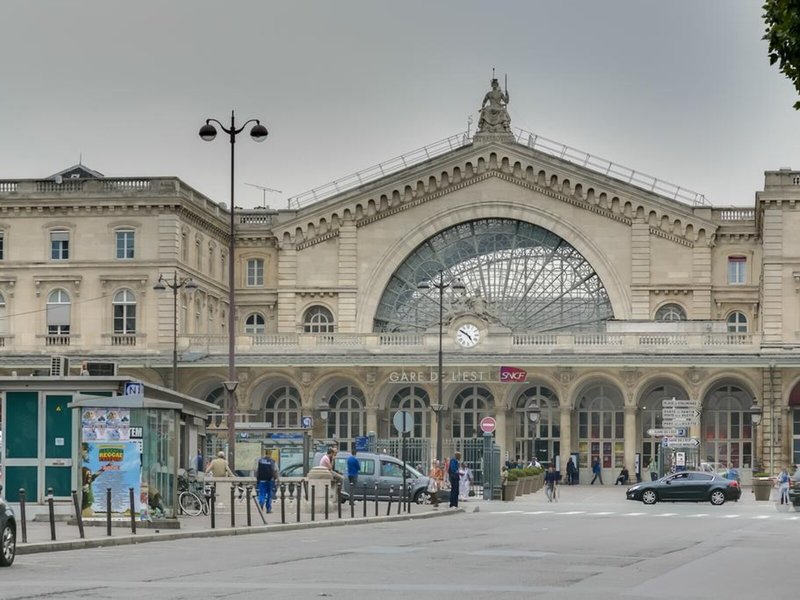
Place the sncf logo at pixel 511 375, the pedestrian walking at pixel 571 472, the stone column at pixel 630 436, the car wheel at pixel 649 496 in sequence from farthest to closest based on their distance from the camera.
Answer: the stone column at pixel 630 436, the pedestrian walking at pixel 571 472, the sncf logo at pixel 511 375, the car wheel at pixel 649 496

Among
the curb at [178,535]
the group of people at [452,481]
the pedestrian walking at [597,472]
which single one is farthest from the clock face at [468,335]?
the curb at [178,535]

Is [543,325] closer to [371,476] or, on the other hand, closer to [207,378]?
[207,378]

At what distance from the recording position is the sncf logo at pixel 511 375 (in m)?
81.1

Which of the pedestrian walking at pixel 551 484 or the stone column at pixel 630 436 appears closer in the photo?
the pedestrian walking at pixel 551 484

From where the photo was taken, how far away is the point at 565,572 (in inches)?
1021

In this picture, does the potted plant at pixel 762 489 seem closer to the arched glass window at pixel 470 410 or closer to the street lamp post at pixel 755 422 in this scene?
the street lamp post at pixel 755 422

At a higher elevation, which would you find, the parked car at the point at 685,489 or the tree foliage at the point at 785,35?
the tree foliage at the point at 785,35

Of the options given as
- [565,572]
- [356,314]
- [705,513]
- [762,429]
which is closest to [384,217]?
[356,314]

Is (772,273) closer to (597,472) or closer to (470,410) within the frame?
(597,472)

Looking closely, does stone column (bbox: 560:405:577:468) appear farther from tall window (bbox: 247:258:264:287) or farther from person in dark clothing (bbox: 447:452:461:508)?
person in dark clothing (bbox: 447:452:461:508)

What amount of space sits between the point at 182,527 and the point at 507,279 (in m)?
54.0

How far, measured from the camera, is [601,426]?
8488cm

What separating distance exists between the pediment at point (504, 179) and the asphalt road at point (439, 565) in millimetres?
47207

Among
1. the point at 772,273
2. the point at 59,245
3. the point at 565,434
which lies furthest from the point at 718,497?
the point at 59,245
